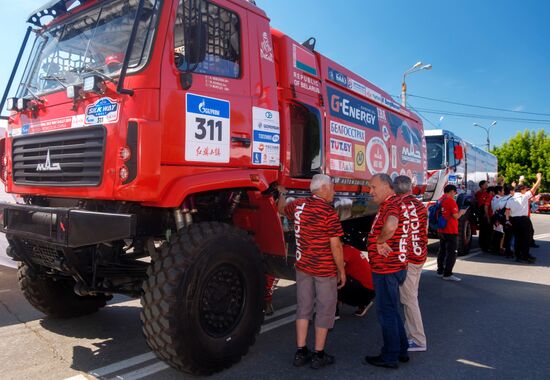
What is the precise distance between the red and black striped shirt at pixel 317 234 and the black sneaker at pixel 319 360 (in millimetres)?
694

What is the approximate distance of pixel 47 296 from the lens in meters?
4.50

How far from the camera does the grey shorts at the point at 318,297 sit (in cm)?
359

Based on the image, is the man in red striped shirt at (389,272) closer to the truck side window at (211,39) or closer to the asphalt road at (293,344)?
the asphalt road at (293,344)

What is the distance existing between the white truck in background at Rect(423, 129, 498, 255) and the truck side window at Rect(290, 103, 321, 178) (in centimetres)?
569

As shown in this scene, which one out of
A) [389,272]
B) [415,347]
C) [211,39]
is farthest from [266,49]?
[415,347]

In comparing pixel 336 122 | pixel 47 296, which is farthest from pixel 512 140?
pixel 47 296

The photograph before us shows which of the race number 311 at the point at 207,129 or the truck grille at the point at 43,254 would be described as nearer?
the race number 311 at the point at 207,129

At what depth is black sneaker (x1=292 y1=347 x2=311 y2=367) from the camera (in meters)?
3.63

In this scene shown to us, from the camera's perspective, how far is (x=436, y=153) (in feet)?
36.8

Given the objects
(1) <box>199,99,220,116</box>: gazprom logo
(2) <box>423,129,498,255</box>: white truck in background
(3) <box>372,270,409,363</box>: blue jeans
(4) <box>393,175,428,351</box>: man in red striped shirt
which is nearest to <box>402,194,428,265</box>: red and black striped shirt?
(4) <box>393,175,428,351</box>: man in red striped shirt

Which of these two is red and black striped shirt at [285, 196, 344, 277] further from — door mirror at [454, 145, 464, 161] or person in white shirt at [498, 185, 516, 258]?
door mirror at [454, 145, 464, 161]

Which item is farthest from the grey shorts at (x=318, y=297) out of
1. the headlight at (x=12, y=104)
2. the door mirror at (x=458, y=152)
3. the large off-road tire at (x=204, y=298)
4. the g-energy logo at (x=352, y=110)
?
the door mirror at (x=458, y=152)

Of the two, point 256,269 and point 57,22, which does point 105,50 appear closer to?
point 57,22

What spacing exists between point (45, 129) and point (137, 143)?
3.98ft
